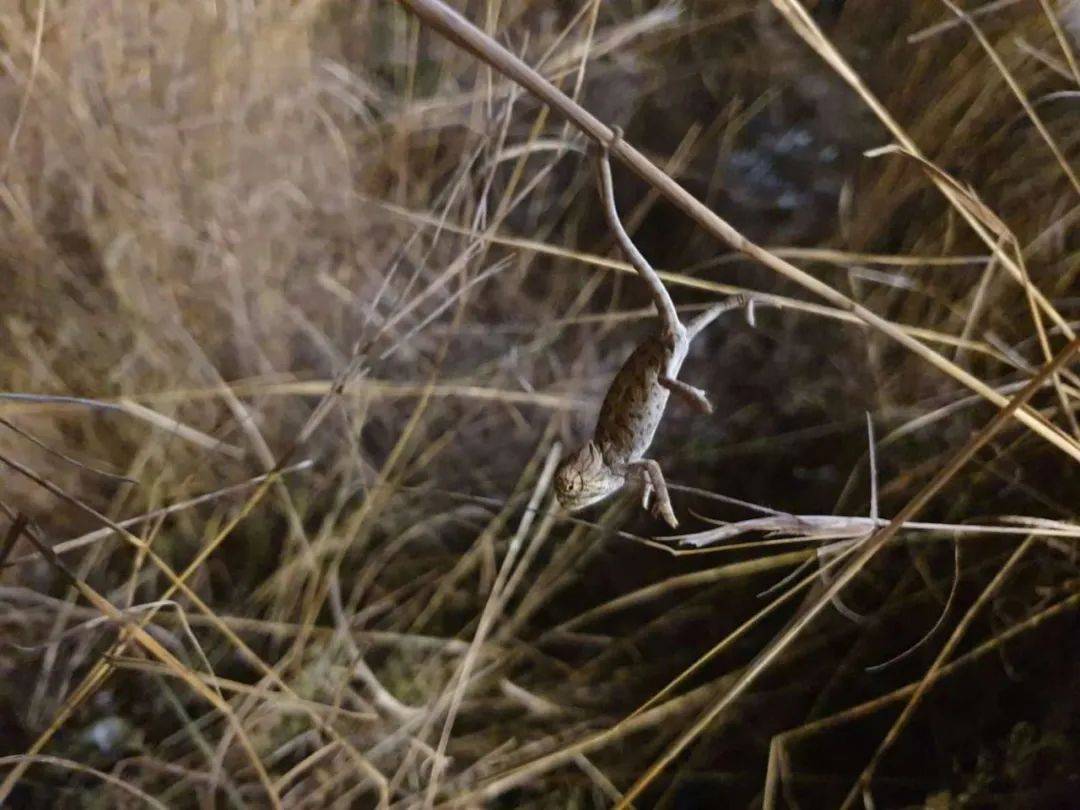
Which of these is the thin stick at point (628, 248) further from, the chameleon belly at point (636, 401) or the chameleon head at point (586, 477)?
the chameleon head at point (586, 477)

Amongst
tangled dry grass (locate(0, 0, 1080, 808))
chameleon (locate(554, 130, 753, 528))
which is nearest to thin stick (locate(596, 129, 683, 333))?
chameleon (locate(554, 130, 753, 528))

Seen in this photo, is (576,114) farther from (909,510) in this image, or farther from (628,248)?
(909,510)

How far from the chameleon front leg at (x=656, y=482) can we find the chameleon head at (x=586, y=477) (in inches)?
0.7

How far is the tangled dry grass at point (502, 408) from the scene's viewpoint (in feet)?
2.43

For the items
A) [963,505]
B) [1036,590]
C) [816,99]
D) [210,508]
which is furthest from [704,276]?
[210,508]

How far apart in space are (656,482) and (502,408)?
57cm

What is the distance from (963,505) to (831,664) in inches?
8.6

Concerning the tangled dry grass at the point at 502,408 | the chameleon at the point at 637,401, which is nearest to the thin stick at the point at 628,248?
the chameleon at the point at 637,401

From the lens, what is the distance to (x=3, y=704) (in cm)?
90

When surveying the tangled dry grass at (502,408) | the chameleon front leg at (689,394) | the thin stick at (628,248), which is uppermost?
the thin stick at (628,248)

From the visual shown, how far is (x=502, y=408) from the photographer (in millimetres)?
1038

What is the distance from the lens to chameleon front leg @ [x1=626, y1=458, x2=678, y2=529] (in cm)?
48

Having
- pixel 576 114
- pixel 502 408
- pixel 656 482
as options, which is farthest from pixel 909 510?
pixel 502 408

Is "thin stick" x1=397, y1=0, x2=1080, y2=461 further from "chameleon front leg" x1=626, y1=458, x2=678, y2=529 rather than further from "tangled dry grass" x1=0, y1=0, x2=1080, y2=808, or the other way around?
"tangled dry grass" x1=0, y1=0, x2=1080, y2=808
